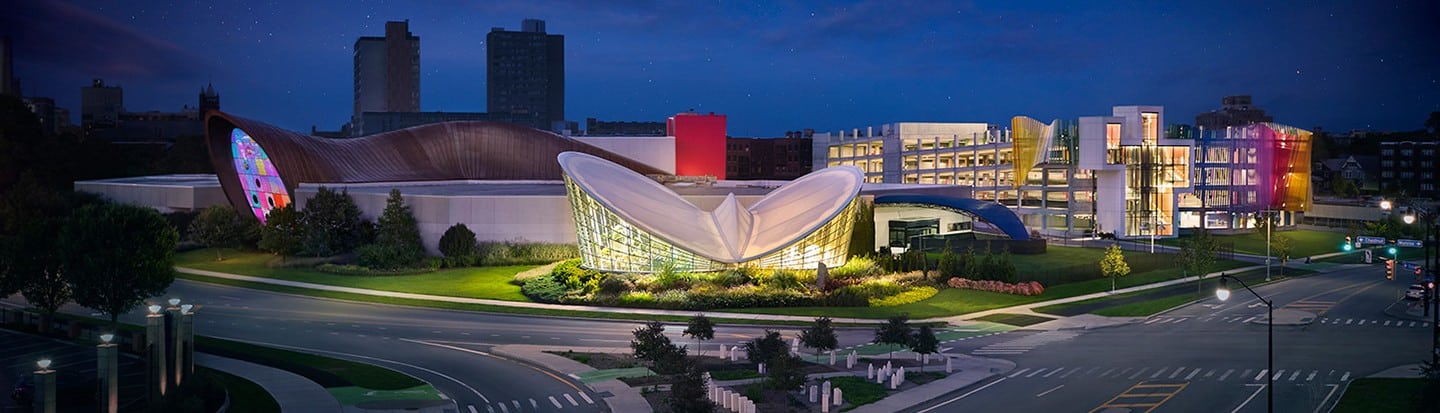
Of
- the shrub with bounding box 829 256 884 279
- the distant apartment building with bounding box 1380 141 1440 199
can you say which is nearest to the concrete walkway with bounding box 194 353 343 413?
the shrub with bounding box 829 256 884 279

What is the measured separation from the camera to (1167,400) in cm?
3322

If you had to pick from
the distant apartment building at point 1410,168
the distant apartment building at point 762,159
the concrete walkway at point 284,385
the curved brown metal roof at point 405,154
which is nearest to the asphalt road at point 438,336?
the concrete walkway at point 284,385

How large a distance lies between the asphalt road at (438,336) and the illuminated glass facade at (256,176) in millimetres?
21530

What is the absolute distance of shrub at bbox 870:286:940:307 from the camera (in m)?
57.2

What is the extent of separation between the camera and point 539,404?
111 ft

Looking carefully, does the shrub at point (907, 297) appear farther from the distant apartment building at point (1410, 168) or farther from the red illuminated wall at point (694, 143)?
the distant apartment building at point (1410, 168)

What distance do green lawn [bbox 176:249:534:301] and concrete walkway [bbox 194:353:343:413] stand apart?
1999cm

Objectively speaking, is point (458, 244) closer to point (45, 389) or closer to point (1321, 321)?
point (45, 389)

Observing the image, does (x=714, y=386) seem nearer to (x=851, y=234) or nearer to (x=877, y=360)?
(x=877, y=360)

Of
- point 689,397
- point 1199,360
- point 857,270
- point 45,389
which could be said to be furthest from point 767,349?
point 857,270

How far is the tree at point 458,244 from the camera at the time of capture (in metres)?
71.8

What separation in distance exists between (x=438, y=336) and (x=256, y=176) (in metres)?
43.1

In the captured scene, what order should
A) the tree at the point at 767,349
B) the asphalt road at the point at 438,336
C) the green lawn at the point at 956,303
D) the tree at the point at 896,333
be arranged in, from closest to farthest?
the asphalt road at the point at 438,336
the tree at the point at 767,349
the tree at the point at 896,333
the green lawn at the point at 956,303

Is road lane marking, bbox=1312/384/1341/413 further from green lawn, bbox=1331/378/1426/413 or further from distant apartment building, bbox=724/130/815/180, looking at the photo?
distant apartment building, bbox=724/130/815/180
